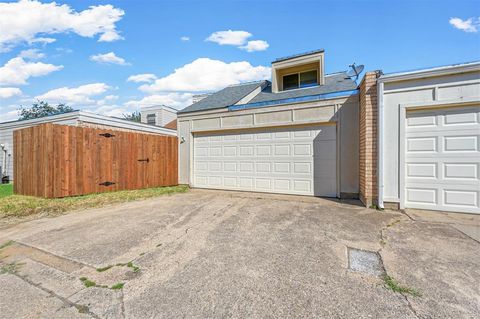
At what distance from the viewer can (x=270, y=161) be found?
7.52 meters

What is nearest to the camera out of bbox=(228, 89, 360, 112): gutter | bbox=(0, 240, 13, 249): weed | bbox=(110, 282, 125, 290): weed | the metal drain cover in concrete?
bbox=(110, 282, 125, 290): weed

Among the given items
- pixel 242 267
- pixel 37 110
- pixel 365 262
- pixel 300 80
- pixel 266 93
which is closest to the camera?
pixel 242 267

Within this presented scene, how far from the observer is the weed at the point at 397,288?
2045 mm

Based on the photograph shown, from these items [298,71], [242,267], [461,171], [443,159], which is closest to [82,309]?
[242,267]

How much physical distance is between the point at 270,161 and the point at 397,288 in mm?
5563

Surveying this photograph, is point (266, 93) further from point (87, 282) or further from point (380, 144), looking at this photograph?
point (87, 282)

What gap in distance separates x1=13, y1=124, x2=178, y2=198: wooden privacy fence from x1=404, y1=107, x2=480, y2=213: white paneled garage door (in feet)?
27.6

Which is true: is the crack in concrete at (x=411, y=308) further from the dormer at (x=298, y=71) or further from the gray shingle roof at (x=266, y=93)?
the dormer at (x=298, y=71)

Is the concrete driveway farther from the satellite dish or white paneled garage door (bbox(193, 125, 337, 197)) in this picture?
the satellite dish

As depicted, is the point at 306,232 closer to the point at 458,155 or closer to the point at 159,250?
the point at 159,250

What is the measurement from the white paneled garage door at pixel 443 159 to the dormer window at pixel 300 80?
249 inches

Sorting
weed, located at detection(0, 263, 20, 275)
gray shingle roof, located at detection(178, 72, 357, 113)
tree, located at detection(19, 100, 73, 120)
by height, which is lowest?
weed, located at detection(0, 263, 20, 275)

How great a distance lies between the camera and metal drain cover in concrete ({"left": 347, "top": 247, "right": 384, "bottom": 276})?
247 cm

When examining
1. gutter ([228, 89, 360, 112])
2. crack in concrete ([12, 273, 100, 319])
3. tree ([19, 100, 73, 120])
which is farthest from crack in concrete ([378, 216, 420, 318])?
tree ([19, 100, 73, 120])
